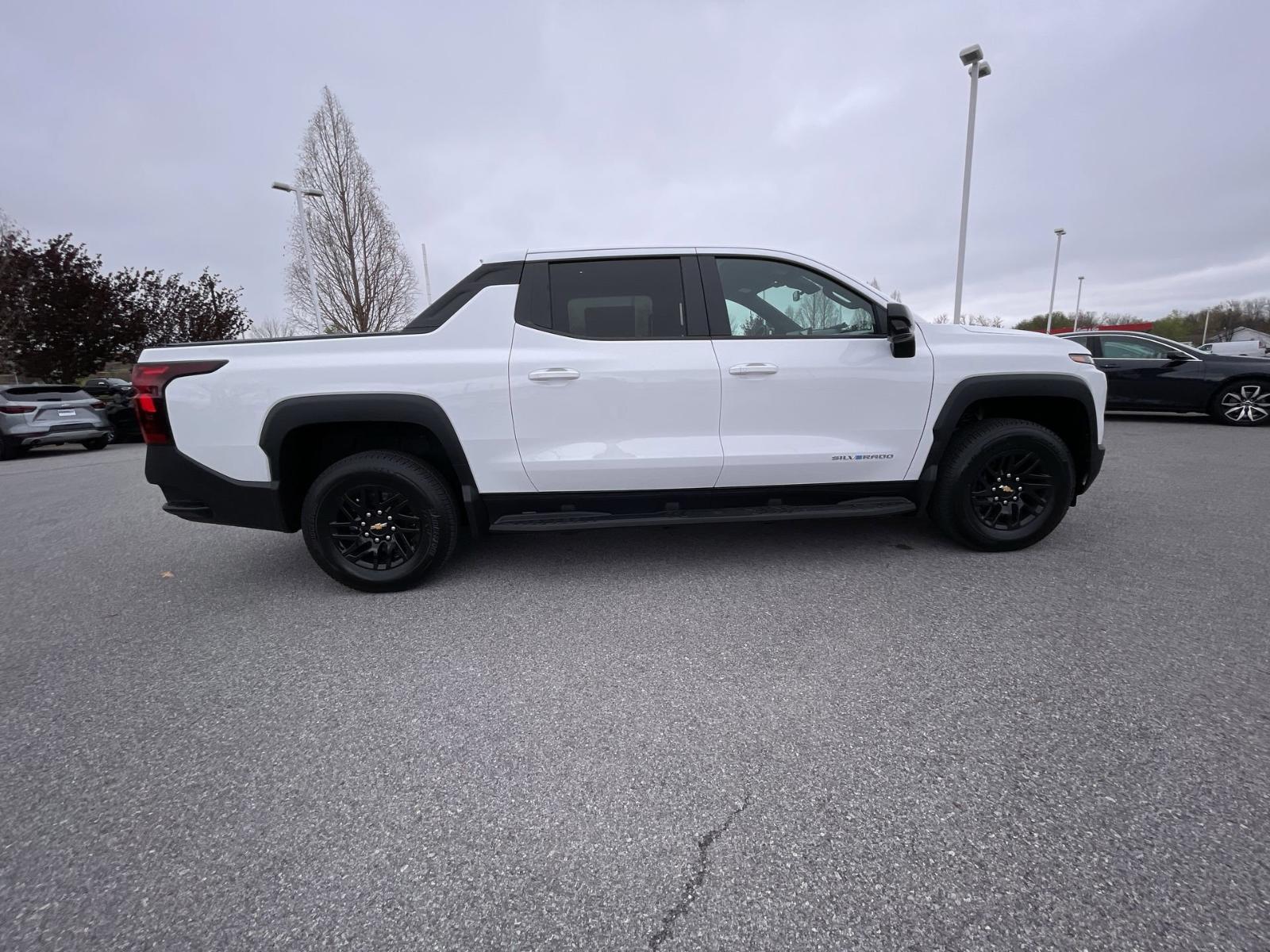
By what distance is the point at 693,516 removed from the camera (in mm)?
3322

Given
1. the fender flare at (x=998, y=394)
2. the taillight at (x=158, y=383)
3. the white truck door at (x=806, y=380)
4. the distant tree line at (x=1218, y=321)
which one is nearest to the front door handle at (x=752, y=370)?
the white truck door at (x=806, y=380)

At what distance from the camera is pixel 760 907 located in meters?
1.38

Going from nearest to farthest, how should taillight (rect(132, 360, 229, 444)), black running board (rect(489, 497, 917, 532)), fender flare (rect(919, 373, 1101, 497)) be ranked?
1. taillight (rect(132, 360, 229, 444))
2. black running board (rect(489, 497, 917, 532))
3. fender flare (rect(919, 373, 1101, 497))

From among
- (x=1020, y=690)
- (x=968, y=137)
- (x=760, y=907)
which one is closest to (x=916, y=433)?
(x=1020, y=690)

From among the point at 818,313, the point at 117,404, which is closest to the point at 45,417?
the point at 117,404

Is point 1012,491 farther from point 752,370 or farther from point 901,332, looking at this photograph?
point 752,370

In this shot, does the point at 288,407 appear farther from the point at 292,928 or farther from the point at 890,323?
the point at 890,323

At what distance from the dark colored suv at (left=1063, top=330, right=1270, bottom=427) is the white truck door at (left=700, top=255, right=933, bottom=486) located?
7.63m

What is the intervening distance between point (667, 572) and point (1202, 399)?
10510mm

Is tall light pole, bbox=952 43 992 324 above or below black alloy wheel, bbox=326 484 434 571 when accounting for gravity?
above

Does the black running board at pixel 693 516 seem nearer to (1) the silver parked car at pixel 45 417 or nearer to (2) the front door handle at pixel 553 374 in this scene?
(2) the front door handle at pixel 553 374

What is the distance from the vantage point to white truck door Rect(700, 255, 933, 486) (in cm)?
323

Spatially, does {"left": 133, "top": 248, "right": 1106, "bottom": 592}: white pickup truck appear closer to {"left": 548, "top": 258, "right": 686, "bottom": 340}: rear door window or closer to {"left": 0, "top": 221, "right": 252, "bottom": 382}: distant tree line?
{"left": 548, "top": 258, "right": 686, "bottom": 340}: rear door window

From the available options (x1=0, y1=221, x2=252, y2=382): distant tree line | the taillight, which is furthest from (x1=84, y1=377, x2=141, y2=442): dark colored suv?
the taillight
